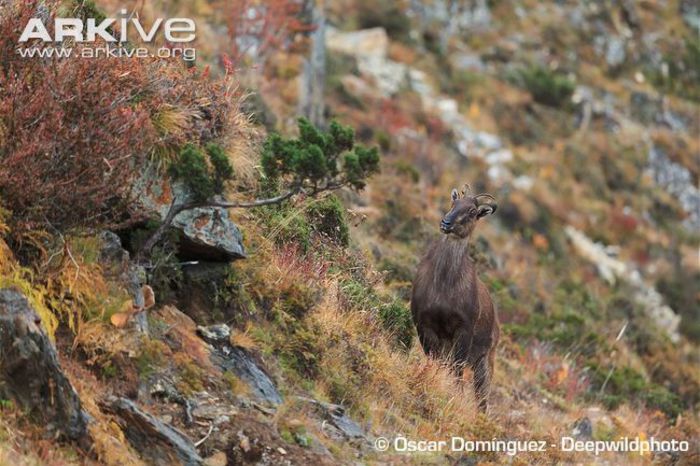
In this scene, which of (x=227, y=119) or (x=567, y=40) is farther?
(x=567, y=40)

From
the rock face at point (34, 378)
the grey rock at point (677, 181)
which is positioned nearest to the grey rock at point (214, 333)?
the rock face at point (34, 378)

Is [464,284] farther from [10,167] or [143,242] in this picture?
[10,167]

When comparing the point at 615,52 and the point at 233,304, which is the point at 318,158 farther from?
the point at 615,52

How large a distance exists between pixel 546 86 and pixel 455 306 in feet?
82.1

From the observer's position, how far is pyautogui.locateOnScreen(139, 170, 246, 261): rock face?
9039 millimetres

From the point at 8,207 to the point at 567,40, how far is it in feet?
107

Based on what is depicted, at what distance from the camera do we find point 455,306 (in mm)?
11078

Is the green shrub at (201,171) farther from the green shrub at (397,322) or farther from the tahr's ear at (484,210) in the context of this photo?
the tahr's ear at (484,210)

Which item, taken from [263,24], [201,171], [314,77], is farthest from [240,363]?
[263,24]

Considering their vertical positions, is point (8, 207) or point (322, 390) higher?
point (8, 207)

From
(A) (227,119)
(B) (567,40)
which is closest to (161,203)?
(A) (227,119)

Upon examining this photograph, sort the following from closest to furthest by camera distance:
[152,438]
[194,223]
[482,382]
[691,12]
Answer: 1. [152,438]
2. [194,223]
3. [482,382]
4. [691,12]

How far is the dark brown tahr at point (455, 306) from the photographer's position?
11.1 metres

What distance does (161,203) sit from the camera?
908cm
